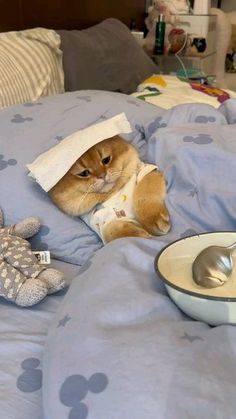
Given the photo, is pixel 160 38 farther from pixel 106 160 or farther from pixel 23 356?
pixel 23 356

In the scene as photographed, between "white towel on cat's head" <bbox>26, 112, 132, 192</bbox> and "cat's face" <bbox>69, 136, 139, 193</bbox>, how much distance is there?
0.01m

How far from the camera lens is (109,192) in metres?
0.91

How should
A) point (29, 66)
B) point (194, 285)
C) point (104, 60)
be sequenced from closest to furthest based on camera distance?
point (194, 285), point (29, 66), point (104, 60)

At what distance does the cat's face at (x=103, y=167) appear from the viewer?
0.89 m

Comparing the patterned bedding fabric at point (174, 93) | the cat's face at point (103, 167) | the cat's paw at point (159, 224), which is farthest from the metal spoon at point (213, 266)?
the patterned bedding fabric at point (174, 93)

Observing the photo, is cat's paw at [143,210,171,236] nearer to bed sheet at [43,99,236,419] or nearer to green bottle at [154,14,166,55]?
bed sheet at [43,99,236,419]

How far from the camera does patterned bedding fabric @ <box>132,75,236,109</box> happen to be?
1670 mm

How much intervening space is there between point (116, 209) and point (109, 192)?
3cm

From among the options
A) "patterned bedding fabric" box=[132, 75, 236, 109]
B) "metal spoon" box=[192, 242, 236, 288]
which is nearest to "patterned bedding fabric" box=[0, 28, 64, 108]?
"patterned bedding fabric" box=[132, 75, 236, 109]

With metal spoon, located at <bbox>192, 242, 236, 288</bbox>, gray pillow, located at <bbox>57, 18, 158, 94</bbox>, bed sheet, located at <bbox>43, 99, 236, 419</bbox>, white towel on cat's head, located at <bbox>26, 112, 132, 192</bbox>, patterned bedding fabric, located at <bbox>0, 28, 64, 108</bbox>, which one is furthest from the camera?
gray pillow, located at <bbox>57, 18, 158, 94</bbox>

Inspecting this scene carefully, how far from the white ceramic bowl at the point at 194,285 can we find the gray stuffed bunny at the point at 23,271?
0.21 meters

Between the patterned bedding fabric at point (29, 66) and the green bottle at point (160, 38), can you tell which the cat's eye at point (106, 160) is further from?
the green bottle at point (160, 38)

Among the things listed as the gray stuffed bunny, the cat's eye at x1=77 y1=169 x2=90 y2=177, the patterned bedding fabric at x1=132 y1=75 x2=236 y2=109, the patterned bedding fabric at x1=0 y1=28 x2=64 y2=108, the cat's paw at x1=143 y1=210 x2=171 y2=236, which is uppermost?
the patterned bedding fabric at x1=0 y1=28 x2=64 y2=108

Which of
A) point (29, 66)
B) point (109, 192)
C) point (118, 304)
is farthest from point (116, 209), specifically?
point (29, 66)
